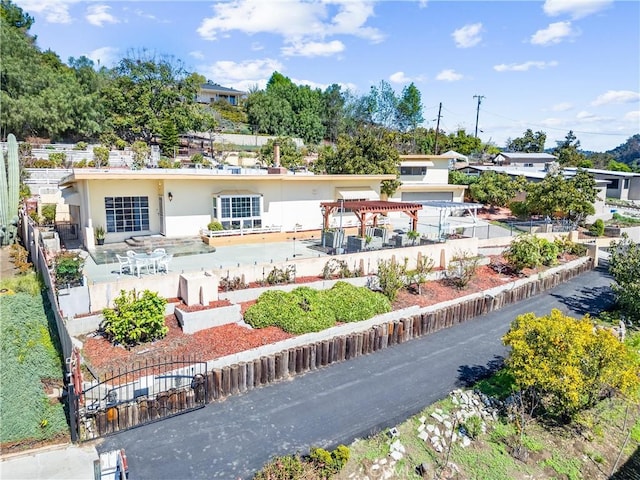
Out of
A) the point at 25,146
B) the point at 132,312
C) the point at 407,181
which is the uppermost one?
the point at 25,146

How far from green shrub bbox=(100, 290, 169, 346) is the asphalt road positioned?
2944 millimetres

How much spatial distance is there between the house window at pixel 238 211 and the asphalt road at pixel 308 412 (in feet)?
38.3

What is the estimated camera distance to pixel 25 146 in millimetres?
34250

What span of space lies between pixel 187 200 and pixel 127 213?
2.88 meters

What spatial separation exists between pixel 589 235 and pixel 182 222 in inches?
1180

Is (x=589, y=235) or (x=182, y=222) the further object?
(x=589, y=235)

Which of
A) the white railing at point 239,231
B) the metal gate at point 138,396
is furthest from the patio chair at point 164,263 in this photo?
the white railing at point 239,231

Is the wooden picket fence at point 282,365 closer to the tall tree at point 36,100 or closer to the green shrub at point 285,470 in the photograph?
the green shrub at point 285,470

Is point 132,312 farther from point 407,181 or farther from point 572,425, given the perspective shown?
point 407,181

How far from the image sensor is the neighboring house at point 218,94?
8768 centimetres

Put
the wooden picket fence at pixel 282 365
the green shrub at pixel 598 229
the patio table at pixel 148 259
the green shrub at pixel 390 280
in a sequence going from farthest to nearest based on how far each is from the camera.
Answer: the green shrub at pixel 598 229
the green shrub at pixel 390 280
the patio table at pixel 148 259
the wooden picket fence at pixel 282 365

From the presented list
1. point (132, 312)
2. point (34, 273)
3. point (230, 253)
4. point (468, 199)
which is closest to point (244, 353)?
point (132, 312)

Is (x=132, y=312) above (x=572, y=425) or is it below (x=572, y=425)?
above

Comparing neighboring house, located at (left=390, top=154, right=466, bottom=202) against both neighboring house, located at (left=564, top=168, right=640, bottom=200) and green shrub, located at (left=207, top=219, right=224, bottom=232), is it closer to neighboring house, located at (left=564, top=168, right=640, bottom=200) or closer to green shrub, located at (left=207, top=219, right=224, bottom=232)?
neighboring house, located at (left=564, top=168, right=640, bottom=200)
